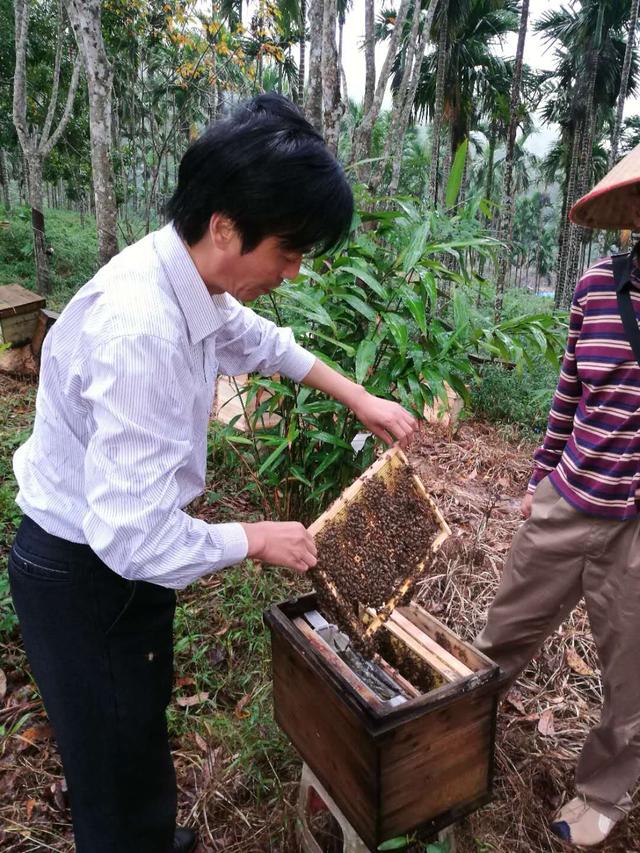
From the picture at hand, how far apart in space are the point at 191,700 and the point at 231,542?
6.27 ft

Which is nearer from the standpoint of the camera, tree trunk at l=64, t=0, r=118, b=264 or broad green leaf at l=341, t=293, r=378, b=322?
broad green leaf at l=341, t=293, r=378, b=322

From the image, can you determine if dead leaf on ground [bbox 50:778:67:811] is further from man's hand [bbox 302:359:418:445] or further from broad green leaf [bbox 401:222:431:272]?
broad green leaf [bbox 401:222:431:272]

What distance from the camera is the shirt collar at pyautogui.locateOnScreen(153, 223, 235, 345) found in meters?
1.35

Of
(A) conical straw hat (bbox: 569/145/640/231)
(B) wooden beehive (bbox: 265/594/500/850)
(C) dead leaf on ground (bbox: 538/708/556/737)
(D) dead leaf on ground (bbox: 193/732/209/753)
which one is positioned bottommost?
(C) dead leaf on ground (bbox: 538/708/556/737)

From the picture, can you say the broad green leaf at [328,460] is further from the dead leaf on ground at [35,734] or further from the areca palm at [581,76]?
the areca palm at [581,76]

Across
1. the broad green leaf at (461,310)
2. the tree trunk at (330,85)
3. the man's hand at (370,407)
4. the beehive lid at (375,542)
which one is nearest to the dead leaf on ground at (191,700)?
the beehive lid at (375,542)

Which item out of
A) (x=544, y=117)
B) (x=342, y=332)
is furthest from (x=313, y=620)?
(x=544, y=117)

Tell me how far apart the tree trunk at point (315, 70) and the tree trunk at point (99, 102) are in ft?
7.85

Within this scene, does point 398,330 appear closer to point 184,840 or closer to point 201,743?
point 201,743

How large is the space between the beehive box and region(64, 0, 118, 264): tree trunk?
6618 millimetres

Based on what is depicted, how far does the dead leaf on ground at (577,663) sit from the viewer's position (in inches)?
123

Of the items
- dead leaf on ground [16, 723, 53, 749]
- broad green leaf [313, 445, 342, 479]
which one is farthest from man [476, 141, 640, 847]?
dead leaf on ground [16, 723, 53, 749]

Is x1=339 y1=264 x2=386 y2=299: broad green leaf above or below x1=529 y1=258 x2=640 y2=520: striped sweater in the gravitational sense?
above

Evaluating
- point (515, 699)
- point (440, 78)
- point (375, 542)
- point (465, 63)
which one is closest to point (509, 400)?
point (515, 699)
